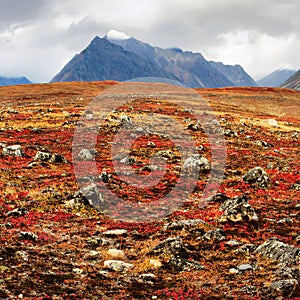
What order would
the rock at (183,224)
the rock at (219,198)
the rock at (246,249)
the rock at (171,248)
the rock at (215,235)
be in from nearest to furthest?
the rock at (171,248) → the rock at (246,249) → the rock at (215,235) → the rock at (183,224) → the rock at (219,198)

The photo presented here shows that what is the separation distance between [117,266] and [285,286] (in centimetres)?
622

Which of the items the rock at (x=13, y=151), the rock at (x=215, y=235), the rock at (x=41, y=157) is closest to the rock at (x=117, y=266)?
the rock at (x=215, y=235)

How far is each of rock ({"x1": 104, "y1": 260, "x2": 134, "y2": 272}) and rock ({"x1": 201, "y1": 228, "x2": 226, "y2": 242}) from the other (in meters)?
4.77

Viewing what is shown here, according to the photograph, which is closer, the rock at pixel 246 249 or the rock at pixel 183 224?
the rock at pixel 246 249

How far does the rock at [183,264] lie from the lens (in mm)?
13961

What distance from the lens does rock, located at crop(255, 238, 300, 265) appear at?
537 inches

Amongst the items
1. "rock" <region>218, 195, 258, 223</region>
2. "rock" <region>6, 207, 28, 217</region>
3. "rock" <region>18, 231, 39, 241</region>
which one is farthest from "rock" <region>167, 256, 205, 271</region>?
"rock" <region>6, 207, 28, 217</region>

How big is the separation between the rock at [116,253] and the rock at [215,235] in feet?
14.3

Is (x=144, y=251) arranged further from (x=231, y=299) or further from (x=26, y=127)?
(x=26, y=127)

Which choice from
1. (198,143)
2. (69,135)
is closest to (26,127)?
(69,135)

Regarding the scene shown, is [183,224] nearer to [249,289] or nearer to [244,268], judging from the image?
[244,268]

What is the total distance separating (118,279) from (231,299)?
4087 millimetres

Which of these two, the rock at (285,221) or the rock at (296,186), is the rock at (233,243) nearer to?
the rock at (285,221)

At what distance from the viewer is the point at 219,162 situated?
120ft
